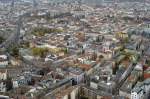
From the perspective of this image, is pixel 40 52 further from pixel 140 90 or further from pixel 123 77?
pixel 140 90

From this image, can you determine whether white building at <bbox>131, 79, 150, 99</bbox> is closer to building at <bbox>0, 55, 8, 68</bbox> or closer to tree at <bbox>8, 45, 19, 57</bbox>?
building at <bbox>0, 55, 8, 68</bbox>

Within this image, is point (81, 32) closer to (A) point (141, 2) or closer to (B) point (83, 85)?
(B) point (83, 85)

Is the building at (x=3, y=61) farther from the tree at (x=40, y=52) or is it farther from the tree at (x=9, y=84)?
the tree at (x=9, y=84)

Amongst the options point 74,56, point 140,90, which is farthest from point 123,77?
point 74,56

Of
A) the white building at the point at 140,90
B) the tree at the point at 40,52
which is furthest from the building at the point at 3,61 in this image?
the white building at the point at 140,90

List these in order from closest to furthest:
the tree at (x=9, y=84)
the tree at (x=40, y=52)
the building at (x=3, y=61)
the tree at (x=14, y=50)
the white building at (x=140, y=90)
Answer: the white building at (x=140, y=90) < the tree at (x=9, y=84) < the building at (x=3, y=61) < the tree at (x=40, y=52) < the tree at (x=14, y=50)

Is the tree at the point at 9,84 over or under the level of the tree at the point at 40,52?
under

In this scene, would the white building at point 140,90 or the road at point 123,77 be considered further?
the road at point 123,77

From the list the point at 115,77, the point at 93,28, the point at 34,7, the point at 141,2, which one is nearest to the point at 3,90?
the point at 115,77
